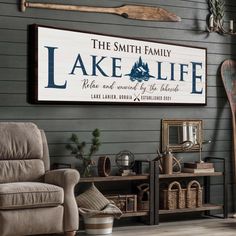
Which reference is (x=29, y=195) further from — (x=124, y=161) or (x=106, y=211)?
(x=124, y=161)

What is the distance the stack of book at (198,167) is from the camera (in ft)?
20.5

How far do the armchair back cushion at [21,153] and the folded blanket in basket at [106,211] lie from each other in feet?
1.65

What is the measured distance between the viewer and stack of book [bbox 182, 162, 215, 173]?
20.5 feet

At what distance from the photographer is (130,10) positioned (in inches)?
242

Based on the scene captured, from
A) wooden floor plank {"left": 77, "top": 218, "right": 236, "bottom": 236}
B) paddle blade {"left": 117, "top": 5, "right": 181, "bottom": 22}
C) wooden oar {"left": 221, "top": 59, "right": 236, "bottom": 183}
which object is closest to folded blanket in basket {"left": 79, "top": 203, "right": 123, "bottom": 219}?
wooden floor plank {"left": 77, "top": 218, "right": 236, "bottom": 236}

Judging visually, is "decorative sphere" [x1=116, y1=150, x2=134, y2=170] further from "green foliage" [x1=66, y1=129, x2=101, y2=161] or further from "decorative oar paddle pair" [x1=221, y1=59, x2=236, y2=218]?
"decorative oar paddle pair" [x1=221, y1=59, x2=236, y2=218]

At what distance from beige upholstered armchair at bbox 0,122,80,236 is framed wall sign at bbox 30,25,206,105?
0.47 meters

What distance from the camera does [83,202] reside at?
5.48m

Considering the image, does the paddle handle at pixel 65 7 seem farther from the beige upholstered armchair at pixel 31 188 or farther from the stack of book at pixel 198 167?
the stack of book at pixel 198 167

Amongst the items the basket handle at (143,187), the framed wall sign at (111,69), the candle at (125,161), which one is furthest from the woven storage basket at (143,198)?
the framed wall sign at (111,69)

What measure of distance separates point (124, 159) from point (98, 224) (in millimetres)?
758

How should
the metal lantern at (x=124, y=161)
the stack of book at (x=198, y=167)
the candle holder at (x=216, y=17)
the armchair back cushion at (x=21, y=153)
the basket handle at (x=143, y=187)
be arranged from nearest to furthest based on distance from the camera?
the armchair back cushion at (x=21, y=153)
the metal lantern at (x=124, y=161)
the basket handle at (x=143, y=187)
the stack of book at (x=198, y=167)
the candle holder at (x=216, y=17)

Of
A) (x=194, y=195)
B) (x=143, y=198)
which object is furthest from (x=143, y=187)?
(x=194, y=195)

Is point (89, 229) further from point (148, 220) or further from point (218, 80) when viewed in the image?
point (218, 80)
